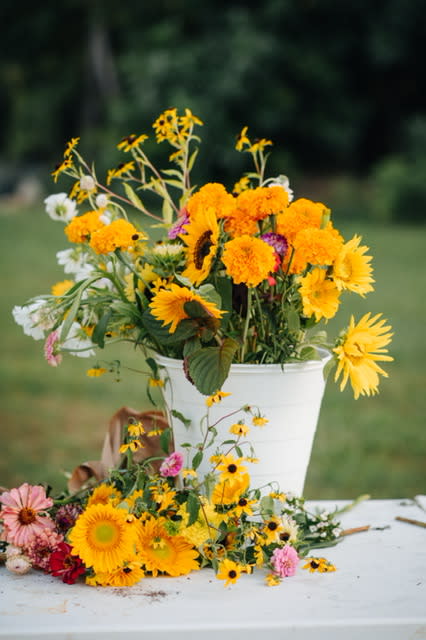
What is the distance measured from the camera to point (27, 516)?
920mm

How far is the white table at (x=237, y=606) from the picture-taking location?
754mm

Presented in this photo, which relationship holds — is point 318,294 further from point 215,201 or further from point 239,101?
point 239,101

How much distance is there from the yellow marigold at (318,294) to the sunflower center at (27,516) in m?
0.40

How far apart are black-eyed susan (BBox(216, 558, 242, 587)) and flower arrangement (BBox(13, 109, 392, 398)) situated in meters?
0.19

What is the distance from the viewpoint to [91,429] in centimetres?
336

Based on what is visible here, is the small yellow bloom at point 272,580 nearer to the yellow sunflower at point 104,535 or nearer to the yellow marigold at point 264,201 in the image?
the yellow sunflower at point 104,535

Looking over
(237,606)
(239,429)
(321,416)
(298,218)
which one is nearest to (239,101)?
(321,416)

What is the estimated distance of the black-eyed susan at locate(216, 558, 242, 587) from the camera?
0.85 m

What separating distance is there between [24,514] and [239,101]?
39.7ft

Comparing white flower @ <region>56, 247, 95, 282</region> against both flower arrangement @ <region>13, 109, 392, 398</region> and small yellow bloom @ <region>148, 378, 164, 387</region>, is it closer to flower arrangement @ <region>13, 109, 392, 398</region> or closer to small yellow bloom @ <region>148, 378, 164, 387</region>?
flower arrangement @ <region>13, 109, 392, 398</region>

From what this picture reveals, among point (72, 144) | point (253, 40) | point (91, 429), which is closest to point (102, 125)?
point (253, 40)

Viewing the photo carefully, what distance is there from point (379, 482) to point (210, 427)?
198cm

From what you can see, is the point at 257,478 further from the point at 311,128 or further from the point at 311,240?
the point at 311,128

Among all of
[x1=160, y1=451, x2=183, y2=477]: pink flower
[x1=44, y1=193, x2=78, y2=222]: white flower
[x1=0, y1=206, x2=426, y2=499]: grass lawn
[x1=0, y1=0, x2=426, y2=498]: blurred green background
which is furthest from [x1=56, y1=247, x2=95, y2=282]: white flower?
[x1=0, y1=0, x2=426, y2=498]: blurred green background
